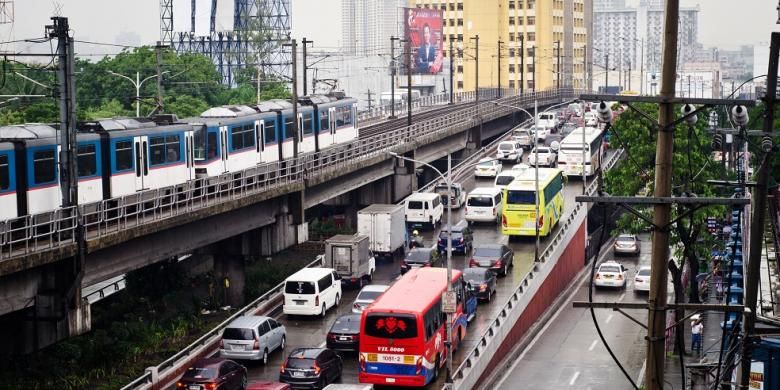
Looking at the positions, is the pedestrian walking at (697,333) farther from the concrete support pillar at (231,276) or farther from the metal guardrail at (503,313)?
the concrete support pillar at (231,276)

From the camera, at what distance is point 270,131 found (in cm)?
5738

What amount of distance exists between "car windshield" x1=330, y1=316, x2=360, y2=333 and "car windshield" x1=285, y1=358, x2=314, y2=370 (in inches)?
190

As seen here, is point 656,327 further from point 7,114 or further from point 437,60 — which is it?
point 437,60

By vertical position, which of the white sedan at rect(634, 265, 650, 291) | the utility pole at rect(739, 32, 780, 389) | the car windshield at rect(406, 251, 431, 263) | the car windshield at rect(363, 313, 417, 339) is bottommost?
the white sedan at rect(634, 265, 650, 291)

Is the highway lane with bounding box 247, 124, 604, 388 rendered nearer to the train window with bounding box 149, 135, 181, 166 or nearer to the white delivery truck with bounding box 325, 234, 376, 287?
the white delivery truck with bounding box 325, 234, 376, 287

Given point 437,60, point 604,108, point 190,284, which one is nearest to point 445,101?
point 437,60

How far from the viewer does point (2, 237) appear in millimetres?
33531

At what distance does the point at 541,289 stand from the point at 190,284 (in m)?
Result: 15.3

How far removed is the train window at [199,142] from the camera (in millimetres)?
A: 48500

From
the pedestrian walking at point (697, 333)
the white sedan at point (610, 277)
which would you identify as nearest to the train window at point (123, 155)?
the pedestrian walking at point (697, 333)

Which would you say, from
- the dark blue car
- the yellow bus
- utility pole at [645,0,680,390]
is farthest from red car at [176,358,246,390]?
the yellow bus

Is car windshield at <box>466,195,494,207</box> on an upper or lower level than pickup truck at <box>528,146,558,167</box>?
lower

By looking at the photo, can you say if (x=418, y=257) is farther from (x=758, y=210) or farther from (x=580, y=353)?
(x=758, y=210)

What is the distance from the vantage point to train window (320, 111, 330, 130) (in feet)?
217
